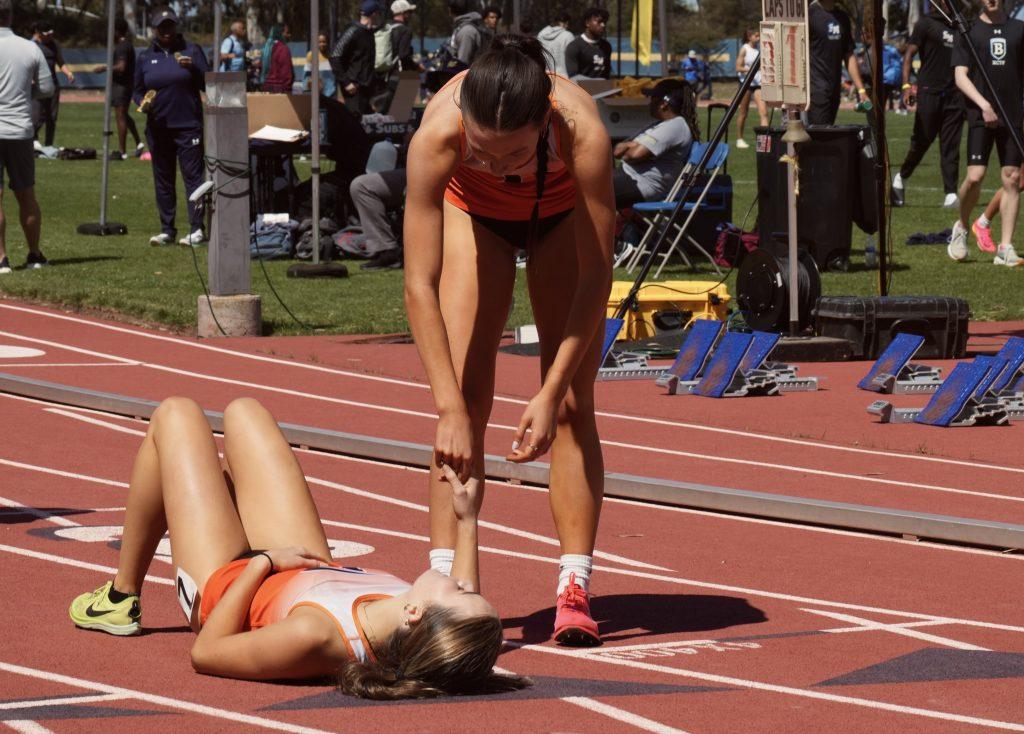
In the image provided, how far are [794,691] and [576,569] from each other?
0.87 meters

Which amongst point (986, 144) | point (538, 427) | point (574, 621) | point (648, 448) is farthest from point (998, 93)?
point (538, 427)

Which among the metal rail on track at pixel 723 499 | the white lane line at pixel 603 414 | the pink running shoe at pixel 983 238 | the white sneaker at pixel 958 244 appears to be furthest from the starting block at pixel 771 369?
the pink running shoe at pixel 983 238

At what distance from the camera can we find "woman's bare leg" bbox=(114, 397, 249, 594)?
5.03 metres

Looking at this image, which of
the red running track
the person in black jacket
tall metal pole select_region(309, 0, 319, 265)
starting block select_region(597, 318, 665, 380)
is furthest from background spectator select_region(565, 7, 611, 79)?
the red running track

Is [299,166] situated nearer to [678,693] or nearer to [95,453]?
[95,453]

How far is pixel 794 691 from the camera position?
4.77 m

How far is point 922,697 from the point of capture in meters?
4.71

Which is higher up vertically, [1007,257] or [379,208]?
[379,208]

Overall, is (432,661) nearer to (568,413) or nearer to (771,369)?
(568,413)

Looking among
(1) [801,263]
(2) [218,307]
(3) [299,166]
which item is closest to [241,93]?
(2) [218,307]

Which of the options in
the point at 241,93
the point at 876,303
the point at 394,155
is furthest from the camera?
the point at 394,155

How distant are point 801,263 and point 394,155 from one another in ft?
20.2

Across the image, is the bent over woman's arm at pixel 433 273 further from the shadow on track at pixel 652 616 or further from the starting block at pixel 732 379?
the starting block at pixel 732 379

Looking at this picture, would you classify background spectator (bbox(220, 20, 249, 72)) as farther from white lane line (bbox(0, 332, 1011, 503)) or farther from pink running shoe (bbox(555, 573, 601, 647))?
pink running shoe (bbox(555, 573, 601, 647))
